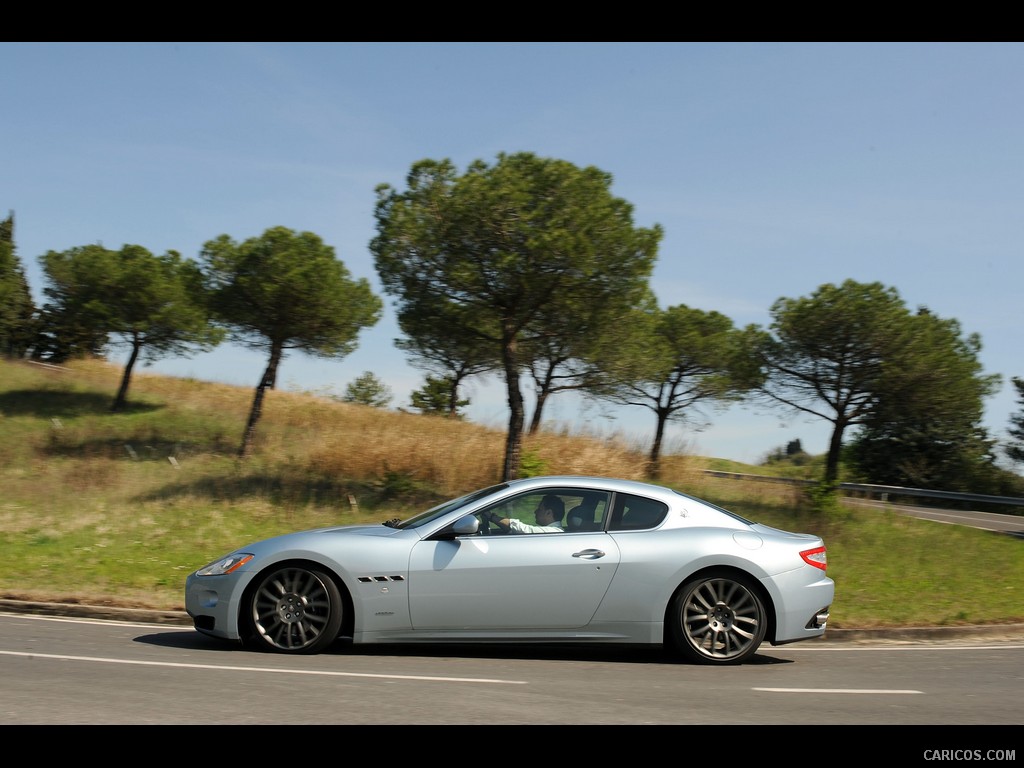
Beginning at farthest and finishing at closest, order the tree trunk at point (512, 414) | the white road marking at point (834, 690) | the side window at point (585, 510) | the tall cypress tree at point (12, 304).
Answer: the tall cypress tree at point (12, 304), the tree trunk at point (512, 414), the side window at point (585, 510), the white road marking at point (834, 690)

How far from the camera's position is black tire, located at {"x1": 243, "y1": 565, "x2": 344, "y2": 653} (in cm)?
727

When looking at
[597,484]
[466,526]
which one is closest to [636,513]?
[597,484]

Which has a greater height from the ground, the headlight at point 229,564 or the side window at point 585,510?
the side window at point 585,510

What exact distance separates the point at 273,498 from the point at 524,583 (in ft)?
47.0

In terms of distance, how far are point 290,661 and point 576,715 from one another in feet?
8.53

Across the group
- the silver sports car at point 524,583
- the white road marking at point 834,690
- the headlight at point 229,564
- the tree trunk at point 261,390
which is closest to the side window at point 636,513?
the silver sports car at point 524,583

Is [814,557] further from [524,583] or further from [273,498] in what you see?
[273,498]

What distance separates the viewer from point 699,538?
25.1 ft

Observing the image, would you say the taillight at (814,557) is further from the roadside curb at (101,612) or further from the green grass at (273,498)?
the roadside curb at (101,612)

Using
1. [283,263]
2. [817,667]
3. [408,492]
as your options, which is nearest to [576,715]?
[817,667]

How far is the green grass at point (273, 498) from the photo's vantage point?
12266mm

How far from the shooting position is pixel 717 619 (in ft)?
24.8

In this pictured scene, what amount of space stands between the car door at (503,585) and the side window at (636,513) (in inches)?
14.4

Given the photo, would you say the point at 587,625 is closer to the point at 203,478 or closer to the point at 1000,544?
the point at 1000,544
